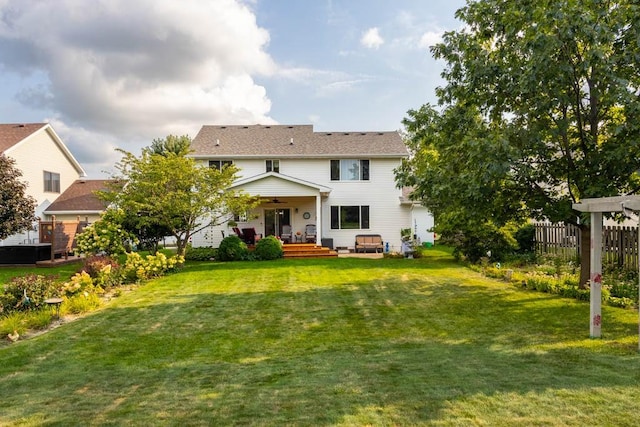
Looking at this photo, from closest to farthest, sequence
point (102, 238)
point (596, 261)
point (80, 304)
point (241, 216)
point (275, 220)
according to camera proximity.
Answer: point (596, 261) → point (80, 304) → point (102, 238) → point (241, 216) → point (275, 220)

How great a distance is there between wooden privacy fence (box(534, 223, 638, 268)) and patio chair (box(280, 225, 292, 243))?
12.4m

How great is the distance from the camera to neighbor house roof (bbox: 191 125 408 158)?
77.6ft

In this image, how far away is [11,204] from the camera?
17.2m

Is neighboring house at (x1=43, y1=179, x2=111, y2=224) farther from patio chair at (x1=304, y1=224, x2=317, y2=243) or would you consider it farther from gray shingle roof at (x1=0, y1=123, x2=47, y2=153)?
patio chair at (x1=304, y1=224, x2=317, y2=243)

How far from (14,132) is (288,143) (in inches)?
638

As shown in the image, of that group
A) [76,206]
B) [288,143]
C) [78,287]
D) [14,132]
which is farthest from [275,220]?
[14,132]

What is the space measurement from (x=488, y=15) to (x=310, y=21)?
6.79 meters

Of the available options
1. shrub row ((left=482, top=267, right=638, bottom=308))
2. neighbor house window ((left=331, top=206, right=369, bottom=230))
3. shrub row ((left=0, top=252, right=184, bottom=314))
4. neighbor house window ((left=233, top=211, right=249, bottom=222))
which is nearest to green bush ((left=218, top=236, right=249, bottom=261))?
neighbor house window ((left=233, top=211, right=249, bottom=222))

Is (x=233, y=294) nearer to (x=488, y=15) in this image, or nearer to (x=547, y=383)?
(x=547, y=383)

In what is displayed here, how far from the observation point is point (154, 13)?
1097cm

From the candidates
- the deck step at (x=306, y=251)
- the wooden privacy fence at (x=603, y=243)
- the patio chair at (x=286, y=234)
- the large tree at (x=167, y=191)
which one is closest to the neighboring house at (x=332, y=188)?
the patio chair at (x=286, y=234)

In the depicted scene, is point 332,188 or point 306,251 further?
point 332,188

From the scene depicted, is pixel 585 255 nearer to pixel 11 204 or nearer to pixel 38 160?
pixel 11 204

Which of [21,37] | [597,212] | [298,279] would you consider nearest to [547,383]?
[597,212]
